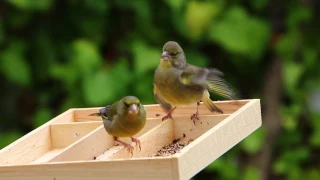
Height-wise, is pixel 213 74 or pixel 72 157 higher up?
pixel 213 74

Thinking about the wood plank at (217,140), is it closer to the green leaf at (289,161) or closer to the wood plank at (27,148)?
the wood plank at (27,148)

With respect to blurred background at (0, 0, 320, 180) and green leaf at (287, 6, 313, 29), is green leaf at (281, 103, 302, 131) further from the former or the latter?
green leaf at (287, 6, 313, 29)

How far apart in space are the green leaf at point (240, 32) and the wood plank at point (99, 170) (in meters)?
3.48

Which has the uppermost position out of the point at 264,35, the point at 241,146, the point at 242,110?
the point at 264,35

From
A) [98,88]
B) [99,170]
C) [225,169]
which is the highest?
[98,88]

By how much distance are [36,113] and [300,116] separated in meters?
2.24

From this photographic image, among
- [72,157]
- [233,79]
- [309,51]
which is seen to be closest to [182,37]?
[233,79]

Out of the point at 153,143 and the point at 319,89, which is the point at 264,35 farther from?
the point at 153,143

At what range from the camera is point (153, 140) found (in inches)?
156

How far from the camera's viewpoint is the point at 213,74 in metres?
4.09

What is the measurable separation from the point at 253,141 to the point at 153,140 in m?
2.86

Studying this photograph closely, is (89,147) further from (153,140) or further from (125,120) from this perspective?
(153,140)

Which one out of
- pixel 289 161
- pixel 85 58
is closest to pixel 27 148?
pixel 85 58

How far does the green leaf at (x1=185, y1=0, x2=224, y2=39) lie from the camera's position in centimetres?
649
